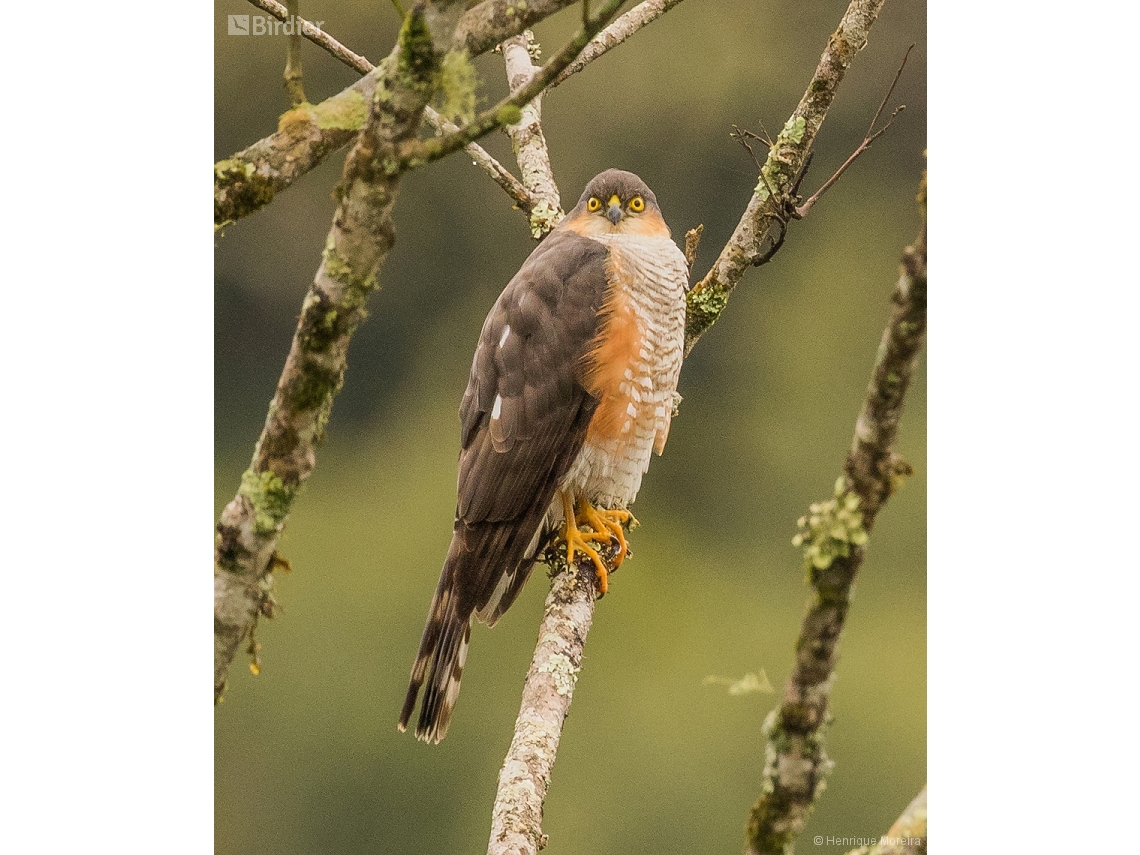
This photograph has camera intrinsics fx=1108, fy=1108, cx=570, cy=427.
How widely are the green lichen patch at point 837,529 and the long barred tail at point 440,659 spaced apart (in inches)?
57.9

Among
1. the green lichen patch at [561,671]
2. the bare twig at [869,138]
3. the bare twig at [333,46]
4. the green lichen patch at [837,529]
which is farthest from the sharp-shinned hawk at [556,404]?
the green lichen patch at [837,529]

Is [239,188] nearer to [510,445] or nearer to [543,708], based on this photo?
[510,445]

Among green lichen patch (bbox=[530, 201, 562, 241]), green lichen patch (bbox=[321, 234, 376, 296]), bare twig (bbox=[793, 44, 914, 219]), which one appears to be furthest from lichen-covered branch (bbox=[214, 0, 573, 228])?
green lichen patch (bbox=[530, 201, 562, 241])

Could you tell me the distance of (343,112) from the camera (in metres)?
2.62

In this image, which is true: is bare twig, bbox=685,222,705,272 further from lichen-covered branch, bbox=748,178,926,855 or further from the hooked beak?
lichen-covered branch, bbox=748,178,926,855

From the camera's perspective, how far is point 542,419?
325 centimetres

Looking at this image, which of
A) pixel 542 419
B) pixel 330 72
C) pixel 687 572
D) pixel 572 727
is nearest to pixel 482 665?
pixel 572 727

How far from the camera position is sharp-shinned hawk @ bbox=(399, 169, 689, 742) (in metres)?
3.20

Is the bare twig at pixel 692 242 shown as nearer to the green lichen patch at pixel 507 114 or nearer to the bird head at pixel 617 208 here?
the bird head at pixel 617 208

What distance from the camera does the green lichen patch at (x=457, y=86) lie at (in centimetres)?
217

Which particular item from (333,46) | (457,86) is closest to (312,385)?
(457,86)

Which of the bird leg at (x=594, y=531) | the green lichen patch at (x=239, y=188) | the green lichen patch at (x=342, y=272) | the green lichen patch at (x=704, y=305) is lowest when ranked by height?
the green lichen patch at (x=342, y=272)

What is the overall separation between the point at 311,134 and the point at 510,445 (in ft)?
3.40

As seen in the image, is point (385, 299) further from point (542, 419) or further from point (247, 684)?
point (247, 684)
